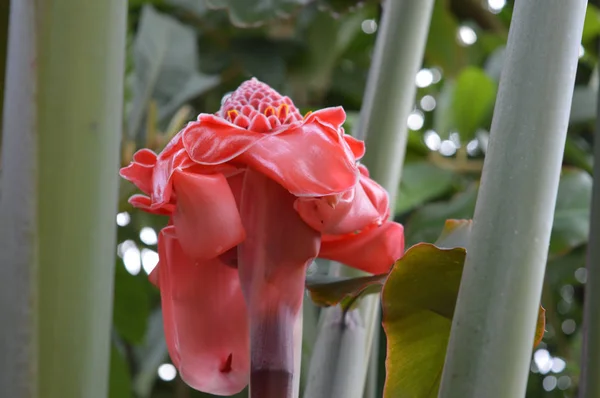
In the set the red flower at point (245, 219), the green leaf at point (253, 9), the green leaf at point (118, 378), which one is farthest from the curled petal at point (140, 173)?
the green leaf at point (118, 378)

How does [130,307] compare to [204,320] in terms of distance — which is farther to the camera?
[130,307]

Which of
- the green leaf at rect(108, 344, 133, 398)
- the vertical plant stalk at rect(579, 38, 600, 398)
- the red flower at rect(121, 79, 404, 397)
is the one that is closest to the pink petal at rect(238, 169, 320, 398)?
the red flower at rect(121, 79, 404, 397)

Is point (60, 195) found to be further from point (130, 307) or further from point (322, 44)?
point (322, 44)

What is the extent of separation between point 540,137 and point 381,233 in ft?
0.30

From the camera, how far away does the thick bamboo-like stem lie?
273 mm

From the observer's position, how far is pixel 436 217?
3.03 ft

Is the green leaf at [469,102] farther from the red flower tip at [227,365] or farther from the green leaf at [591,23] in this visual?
the red flower tip at [227,365]

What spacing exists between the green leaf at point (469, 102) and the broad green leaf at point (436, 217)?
0.18 meters

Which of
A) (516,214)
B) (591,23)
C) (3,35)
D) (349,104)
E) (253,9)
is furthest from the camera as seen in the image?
(349,104)

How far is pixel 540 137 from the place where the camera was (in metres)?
0.28

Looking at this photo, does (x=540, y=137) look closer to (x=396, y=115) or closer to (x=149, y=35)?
(x=396, y=115)

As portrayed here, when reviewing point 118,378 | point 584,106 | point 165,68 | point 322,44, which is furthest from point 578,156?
point 118,378

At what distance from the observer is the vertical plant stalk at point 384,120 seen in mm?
395

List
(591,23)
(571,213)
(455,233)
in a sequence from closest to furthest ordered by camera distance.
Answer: (455,233), (571,213), (591,23)
